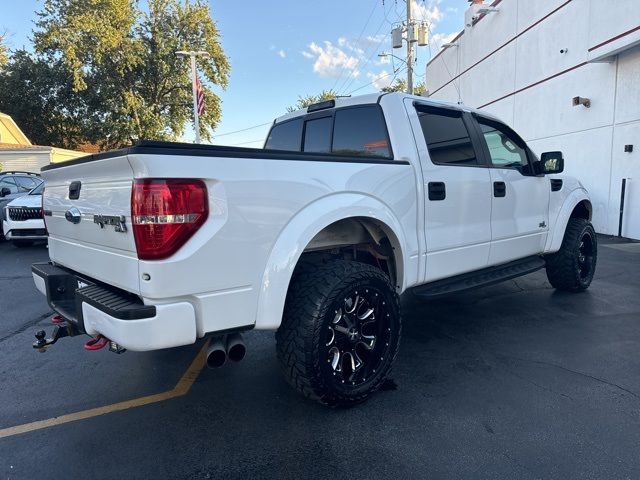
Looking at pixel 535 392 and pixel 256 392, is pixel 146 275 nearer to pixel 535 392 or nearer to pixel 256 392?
pixel 256 392

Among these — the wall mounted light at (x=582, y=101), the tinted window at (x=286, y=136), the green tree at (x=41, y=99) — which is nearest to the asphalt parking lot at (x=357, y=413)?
the tinted window at (x=286, y=136)

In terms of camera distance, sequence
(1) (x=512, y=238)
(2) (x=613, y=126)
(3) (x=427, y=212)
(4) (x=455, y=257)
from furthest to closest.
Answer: (2) (x=613, y=126), (1) (x=512, y=238), (4) (x=455, y=257), (3) (x=427, y=212)

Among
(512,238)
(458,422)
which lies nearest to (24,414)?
(458,422)

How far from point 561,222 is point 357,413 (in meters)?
3.66

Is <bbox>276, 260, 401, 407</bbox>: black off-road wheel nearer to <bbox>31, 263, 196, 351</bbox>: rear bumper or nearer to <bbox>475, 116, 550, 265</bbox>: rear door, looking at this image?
<bbox>31, 263, 196, 351</bbox>: rear bumper

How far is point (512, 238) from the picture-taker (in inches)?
172

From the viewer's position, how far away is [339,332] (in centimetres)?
273

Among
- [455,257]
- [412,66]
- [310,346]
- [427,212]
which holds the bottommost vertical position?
[310,346]

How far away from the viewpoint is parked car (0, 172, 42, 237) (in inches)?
410

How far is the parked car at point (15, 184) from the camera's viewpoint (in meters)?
10.4

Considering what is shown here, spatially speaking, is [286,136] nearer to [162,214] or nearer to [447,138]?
[447,138]

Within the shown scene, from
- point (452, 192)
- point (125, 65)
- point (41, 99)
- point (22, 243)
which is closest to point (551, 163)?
point (452, 192)

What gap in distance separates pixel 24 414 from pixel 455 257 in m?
3.32

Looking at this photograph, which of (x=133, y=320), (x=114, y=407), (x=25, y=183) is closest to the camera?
(x=133, y=320)
